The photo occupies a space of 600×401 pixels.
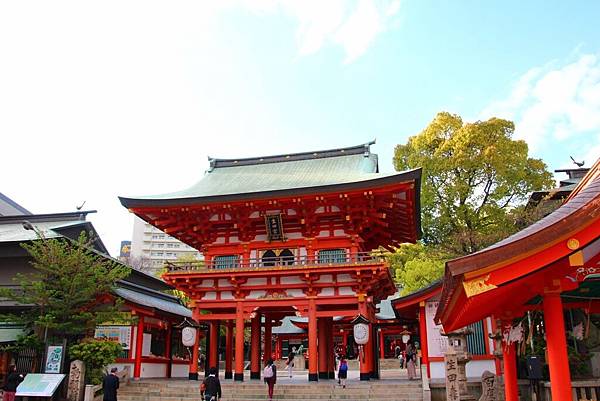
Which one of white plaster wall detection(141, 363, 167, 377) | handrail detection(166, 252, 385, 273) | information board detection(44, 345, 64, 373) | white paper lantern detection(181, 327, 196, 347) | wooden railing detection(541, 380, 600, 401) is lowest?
white plaster wall detection(141, 363, 167, 377)

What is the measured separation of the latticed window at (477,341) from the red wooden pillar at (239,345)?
8237mm

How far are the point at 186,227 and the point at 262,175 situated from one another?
5.15 m

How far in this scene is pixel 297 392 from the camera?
17.0m

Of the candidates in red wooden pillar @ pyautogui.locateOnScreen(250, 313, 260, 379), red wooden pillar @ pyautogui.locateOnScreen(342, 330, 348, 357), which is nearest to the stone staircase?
red wooden pillar @ pyautogui.locateOnScreen(250, 313, 260, 379)

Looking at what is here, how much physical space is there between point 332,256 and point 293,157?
8435 mm

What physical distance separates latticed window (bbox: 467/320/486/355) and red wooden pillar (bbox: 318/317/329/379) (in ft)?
19.4

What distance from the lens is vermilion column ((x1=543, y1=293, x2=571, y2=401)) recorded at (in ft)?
16.0

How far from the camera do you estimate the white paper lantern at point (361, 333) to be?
1788 cm

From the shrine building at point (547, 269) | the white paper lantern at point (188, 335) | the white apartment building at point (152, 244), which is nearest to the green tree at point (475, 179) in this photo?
the white paper lantern at point (188, 335)

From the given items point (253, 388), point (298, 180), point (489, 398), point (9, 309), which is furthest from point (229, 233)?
point (489, 398)

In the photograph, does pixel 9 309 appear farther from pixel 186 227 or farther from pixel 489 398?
pixel 489 398

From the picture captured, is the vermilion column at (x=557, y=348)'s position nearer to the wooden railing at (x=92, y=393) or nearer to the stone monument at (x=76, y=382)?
the wooden railing at (x=92, y=393)

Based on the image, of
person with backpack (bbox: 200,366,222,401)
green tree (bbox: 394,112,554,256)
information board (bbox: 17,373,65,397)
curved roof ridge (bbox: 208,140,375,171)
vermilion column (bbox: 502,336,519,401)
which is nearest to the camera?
vermilion column (bbox: 502,336,519,401)

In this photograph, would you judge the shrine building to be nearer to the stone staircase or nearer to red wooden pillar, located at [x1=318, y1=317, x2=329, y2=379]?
the stone staircase
